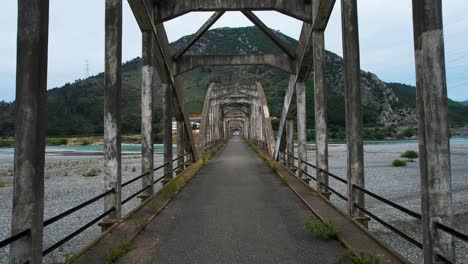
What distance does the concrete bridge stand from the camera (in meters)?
3.54

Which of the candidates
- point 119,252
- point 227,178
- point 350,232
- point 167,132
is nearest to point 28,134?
point 119,252

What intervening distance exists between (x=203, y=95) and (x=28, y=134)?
124951 mm

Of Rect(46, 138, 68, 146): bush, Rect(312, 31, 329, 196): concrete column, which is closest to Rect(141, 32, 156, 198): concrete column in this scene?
Rect(312, 31, 329, 196): concrete column

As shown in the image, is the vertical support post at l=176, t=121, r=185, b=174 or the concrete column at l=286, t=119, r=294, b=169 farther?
the concrete column at l=286, t=119, r=294, b=169

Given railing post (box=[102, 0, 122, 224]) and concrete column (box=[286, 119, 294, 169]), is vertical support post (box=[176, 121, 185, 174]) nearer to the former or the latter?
concrete column (box=[286, 119, 294, 169])

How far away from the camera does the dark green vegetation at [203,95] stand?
98088mm

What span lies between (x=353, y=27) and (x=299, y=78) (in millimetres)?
6751

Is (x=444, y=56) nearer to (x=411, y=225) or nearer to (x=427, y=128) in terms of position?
(x=427, y=128)

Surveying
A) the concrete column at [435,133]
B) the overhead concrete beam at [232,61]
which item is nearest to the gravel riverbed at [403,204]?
the concrete column at [435,133]

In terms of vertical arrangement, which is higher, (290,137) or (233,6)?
(233,6)

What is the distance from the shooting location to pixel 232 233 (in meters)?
6.12

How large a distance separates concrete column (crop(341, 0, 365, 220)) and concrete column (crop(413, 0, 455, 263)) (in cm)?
273

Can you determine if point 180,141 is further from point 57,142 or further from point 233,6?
point 57,142

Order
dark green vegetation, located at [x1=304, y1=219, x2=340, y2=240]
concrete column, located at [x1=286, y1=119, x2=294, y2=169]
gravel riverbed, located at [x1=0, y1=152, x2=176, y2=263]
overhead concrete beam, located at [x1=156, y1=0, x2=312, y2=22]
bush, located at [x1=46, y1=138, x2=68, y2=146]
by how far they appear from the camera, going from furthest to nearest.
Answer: bush, located at [x1=46, y1=138, x2=68, y2=146]
concrete column, located at [x1=286, y1=119, x2=294, y2=169]
overhead concrete beam, located at [x1=156, y1=0, x2=312, y2=22]
gravel riverbed, located at [x1=0, y1=152, x2=176, y2=263]
dark green vegetation, located at [x1=304, y1=219, x2=340, y2=240]
